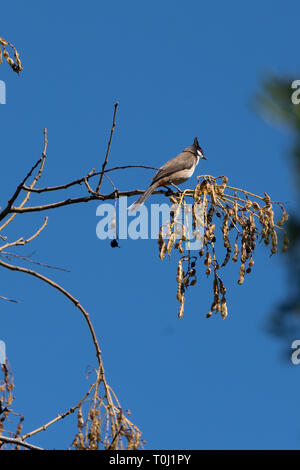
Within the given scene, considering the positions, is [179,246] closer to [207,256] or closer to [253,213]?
[207,256]

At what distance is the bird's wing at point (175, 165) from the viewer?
611 cm

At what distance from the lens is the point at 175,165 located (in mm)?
6414

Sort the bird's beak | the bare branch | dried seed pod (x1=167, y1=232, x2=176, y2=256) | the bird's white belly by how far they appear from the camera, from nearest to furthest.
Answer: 1. the bare branch
2. dried seed pod (x1=167, y1=232, x2=176, y2=256)
3. the bird's white belly
4. the bird's beak

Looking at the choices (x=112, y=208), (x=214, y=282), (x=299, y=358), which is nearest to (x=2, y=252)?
(x=112, y=208)

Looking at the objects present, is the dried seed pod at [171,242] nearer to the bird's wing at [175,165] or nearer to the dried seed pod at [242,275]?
the dried seed pod at [242,275]

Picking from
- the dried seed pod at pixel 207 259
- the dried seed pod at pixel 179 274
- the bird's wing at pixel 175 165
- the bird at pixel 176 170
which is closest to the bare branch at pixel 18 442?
the dried seed pod at pixel 179 274

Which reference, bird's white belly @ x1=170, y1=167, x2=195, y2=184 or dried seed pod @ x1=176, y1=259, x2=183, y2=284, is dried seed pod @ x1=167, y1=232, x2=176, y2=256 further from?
bird's white belly @ x1=170, y1=167, x2=195, y2=184

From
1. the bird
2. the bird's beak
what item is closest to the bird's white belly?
the bird

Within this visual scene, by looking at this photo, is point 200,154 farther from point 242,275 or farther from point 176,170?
point 242,275

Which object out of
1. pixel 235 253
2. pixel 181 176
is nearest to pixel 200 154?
pixel 181 176

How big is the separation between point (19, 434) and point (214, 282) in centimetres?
127

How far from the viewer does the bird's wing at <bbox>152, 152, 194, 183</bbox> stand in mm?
6107
